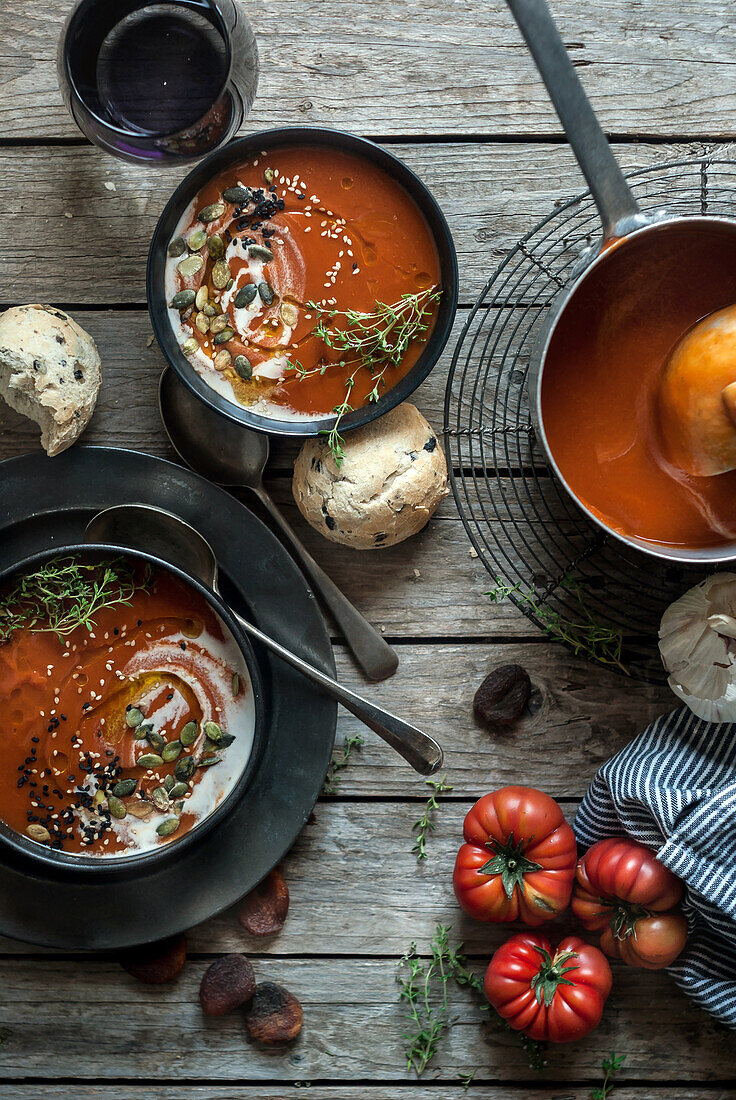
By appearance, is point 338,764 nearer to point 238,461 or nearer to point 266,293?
point 238,461

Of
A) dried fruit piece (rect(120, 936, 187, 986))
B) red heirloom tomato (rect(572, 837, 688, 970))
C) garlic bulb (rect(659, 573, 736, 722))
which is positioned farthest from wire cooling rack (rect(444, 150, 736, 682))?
dried fruit piece (rect(120, 936, 187, 986))

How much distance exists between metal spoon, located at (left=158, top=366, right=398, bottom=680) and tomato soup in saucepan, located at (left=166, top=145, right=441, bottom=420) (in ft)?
0.43

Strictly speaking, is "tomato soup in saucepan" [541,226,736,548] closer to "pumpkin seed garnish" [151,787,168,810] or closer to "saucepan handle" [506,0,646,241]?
"saucepan handle" [506,0,646,241]

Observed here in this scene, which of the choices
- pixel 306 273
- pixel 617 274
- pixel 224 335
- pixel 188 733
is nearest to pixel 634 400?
pixel 617 274

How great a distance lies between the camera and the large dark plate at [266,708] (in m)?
1.60

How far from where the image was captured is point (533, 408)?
4.50 feet

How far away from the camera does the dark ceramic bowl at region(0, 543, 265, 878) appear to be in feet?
4.75

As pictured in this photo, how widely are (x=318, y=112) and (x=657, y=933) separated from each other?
1.60 m

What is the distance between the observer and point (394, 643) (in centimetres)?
173

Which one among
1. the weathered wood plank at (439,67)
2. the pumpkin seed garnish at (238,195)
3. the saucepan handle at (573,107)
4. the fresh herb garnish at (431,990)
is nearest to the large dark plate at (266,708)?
the fresh herb garnish at (431,990)

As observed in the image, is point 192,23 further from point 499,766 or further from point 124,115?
point 499,766

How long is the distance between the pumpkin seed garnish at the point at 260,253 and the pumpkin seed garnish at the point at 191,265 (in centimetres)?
9

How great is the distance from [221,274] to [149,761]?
0.84 meters

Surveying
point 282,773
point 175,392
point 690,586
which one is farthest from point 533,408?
point 282,773
